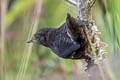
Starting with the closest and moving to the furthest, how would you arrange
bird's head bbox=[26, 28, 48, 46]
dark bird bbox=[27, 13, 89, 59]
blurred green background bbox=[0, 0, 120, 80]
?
dark bird bbox=[27, 13, 89, 59]
blurred green background bbox=[0, 0, 120, 80]
bird's head bbox=[26, 28, 48, 46]

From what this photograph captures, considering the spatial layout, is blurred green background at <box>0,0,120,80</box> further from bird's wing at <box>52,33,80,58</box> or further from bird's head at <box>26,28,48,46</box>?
bird's wing at <box>52,33,80,58</box>

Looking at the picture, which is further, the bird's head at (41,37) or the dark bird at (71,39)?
the bird's head at (41,37)

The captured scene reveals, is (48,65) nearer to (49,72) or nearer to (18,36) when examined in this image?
(49,72)

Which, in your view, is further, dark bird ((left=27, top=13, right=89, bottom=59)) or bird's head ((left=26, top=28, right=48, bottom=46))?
bird's head ((left=26, top=28, right=48, bottom=46))

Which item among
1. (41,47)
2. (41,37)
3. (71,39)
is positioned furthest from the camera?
(41,47)

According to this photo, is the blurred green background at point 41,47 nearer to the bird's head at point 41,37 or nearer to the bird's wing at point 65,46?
the bird's head at point 41,37

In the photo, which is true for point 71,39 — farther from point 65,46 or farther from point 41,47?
point 41,47

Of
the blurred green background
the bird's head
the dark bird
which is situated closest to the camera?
the dark bird

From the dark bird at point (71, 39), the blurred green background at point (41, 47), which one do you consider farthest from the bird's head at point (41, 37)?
the dark bird at point (71, 39)

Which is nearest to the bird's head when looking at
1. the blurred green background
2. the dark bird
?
the blurred green background

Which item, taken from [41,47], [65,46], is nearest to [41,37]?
[65,46]
